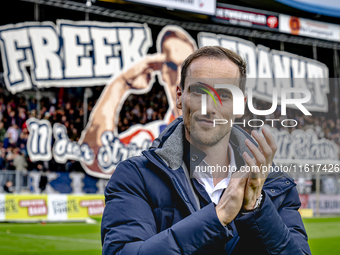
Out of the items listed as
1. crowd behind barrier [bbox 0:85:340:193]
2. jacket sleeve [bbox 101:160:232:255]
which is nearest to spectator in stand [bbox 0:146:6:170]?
crowd behind barrier [bbox 0:85:340:193]

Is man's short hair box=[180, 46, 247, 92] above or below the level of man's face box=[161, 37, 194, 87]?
below

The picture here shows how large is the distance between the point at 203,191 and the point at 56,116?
A: 41.5ft

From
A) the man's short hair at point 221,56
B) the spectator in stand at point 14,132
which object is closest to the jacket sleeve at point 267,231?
the man's short hair at point 221,56

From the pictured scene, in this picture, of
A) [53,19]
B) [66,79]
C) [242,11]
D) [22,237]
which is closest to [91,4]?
[53,19]

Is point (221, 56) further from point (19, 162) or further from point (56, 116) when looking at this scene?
point (56, 116)

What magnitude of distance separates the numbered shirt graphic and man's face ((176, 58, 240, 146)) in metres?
11.8

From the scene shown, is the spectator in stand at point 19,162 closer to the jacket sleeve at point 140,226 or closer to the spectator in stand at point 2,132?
the spectator in stand at point 2,132

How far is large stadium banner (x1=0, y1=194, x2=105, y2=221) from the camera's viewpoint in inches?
424

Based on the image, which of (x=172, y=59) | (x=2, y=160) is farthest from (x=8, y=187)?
(x=172, y=59)

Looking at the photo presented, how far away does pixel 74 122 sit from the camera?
44.8ft

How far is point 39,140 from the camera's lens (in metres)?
12.5

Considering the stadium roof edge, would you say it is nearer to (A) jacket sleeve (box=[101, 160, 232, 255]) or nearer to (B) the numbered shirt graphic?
(B) the numbered shirt graphic

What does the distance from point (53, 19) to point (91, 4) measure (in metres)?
1.37

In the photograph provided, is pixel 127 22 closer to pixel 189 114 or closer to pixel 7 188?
pixel 7 188
